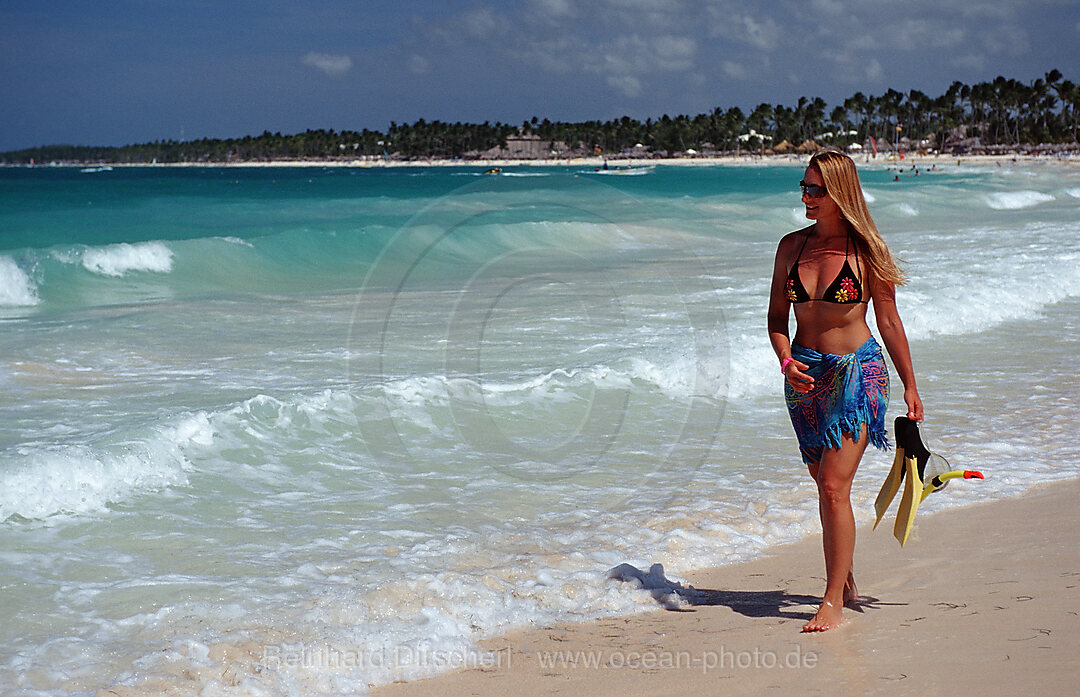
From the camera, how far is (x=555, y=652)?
3.84 m

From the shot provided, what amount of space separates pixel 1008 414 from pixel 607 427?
2.98 m

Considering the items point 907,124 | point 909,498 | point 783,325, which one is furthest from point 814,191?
point 907,124

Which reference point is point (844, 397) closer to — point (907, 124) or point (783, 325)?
point (783, 325)

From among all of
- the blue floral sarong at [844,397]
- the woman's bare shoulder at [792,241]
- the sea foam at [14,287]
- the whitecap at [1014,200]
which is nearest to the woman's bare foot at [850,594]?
the blue floral sarong at [844,397]

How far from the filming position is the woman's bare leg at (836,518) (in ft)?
12.2

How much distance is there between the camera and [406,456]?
6.65 m

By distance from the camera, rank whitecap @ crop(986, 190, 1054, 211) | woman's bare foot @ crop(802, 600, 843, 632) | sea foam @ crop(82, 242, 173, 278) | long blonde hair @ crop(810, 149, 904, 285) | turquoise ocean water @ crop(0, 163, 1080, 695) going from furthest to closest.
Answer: whitecap @ crop(986, 190, 1054, 211), sea foam @ crop(82, 242, 173, 278), turquoise ocean water @ crop(0, 163, 1080, 695), woman's bare foot @ crop(802, 600, 843, 632), long blonde hair @ crop(810, 149, 904, 285)

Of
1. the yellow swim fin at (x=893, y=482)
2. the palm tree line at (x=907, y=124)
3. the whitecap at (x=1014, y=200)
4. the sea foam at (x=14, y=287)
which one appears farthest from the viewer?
the palm tree line at (x=907, y=124)

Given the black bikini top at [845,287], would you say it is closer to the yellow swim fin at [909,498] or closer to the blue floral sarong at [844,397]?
the blue floral sarong at [844,397]

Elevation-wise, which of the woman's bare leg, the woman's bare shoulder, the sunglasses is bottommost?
the woman's bare leg

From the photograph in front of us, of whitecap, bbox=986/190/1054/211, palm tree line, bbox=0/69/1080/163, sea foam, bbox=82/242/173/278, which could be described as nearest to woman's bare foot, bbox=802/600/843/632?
sea foam, bbox=82/242/173/278

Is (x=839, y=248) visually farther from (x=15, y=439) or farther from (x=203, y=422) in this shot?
(x=15, y=439)

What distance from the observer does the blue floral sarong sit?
12.2 feet

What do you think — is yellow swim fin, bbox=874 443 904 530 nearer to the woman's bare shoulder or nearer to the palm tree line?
the woman's bare shoulder
